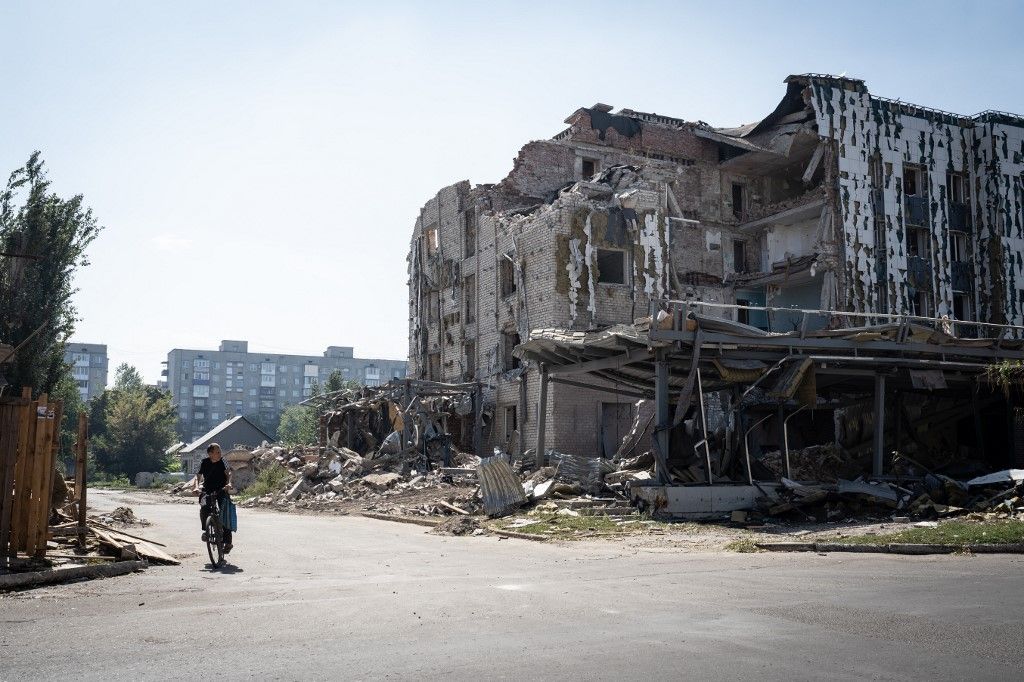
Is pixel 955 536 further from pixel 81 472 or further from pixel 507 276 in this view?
pixel 507 276

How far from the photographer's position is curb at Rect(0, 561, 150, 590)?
380 inches

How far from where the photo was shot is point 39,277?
30.8 m

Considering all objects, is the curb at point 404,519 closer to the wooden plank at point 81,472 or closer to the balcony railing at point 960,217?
the wooden plank at point 81,472

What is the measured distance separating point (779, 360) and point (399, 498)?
12.1 m

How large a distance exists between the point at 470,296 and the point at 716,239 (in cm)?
1088

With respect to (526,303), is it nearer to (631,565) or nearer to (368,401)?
(368,401)

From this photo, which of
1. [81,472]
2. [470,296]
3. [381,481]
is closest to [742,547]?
[81,472]

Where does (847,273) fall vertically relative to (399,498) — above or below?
above

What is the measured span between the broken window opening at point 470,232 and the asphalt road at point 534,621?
27913 millimetres

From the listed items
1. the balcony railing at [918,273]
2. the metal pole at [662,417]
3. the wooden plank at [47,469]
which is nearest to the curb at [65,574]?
the wooden plank at [47,469]

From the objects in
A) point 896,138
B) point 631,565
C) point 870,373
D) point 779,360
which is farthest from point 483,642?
point 896,138

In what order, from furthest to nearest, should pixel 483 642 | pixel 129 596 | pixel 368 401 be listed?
pixel 368 401, pixel 129 596, pixel 483 642

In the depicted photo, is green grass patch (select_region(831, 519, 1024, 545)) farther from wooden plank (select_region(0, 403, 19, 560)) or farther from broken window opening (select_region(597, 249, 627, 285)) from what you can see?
broken window opening (select_region(597, 249, 627, 285))

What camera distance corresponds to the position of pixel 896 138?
39656 mm
